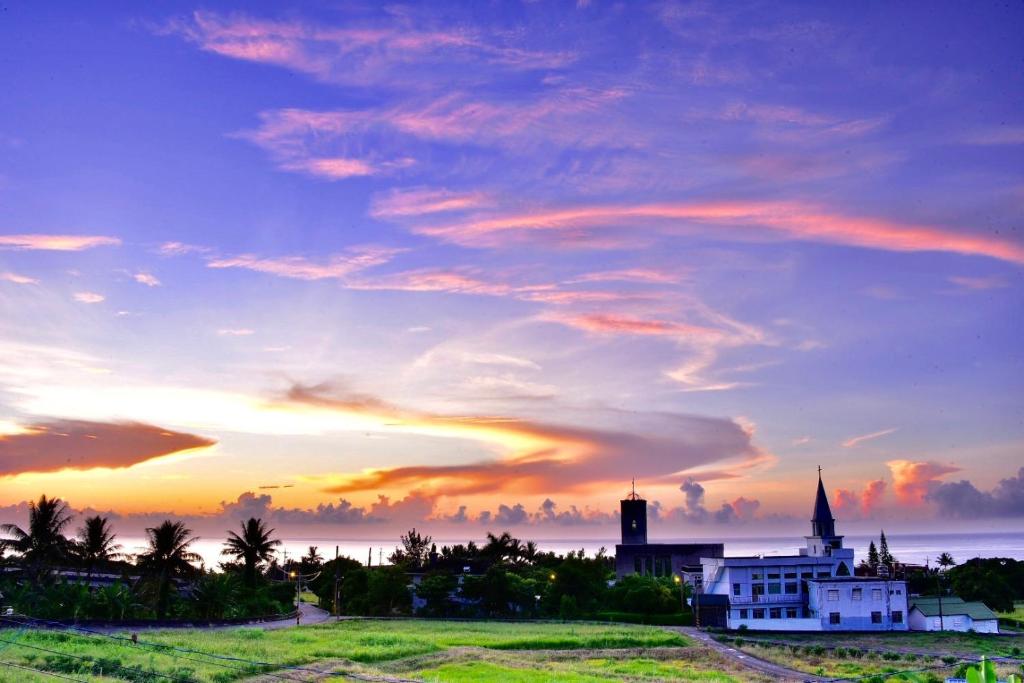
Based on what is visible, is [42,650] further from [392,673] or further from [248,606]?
[248,606]

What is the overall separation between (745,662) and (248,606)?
4622 centimetres

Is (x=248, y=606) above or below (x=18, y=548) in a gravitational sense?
below

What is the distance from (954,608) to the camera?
8125 cm

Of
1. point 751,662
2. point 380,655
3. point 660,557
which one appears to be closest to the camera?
point 380,655

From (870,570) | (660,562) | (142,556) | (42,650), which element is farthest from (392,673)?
(870,570)

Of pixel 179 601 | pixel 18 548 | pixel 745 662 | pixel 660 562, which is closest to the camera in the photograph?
pixel 745 662

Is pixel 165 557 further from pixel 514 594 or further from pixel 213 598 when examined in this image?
pixel 514 594

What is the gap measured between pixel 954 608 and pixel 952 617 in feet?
4.70

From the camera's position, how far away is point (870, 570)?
128 meters

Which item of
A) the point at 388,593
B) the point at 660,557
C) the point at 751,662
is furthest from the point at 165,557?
the point at 660,557

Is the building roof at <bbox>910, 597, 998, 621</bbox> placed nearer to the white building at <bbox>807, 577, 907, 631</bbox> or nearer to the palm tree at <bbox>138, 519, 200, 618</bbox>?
the white building at <bbox>807, 577, 907, 631</bbox>

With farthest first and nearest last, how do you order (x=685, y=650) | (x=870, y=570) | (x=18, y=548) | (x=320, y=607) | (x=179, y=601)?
(x=870, y=570) < (x=320, y=607) < (x=179, y=601) < (x=18, y=548) < (x=685, y=650)

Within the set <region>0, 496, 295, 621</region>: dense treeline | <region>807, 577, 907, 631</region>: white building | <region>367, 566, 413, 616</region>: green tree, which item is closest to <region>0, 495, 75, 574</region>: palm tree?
<region>0, 496, 295, 621</region>: dense treeline

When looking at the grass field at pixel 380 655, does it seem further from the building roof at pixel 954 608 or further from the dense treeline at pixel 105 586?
the building roof at pixel 954 608
